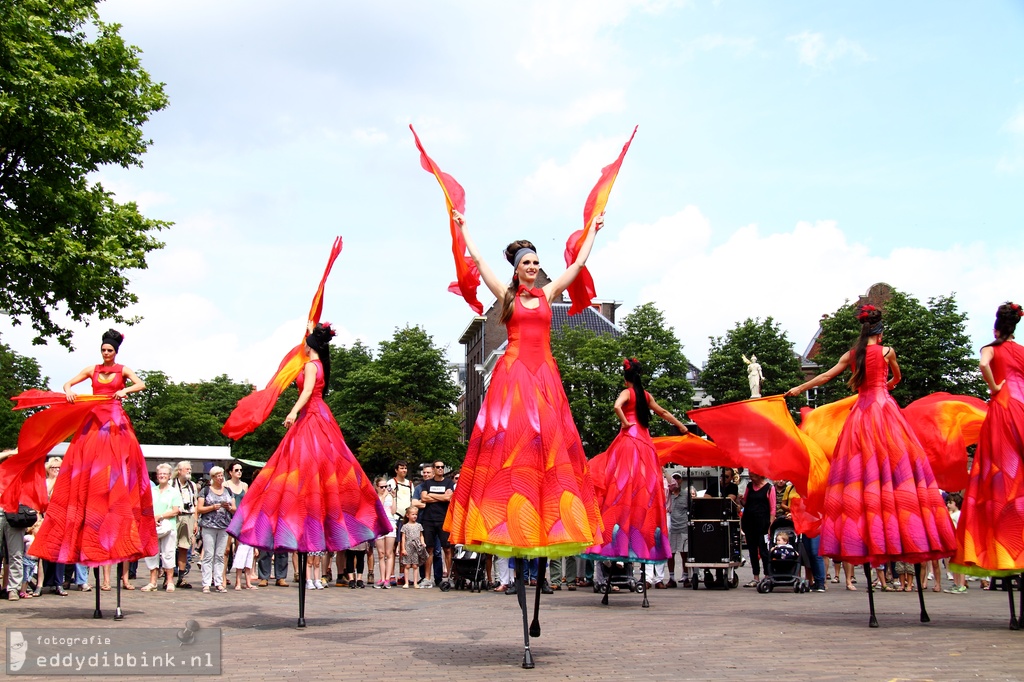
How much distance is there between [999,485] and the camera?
926cm

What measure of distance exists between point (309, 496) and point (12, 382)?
7446 centimetres

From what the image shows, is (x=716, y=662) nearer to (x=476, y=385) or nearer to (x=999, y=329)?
(x=999, y=329)

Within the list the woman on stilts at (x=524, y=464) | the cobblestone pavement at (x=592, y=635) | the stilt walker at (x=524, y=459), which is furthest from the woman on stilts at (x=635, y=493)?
the woman on stilts at (x=524, y=464)

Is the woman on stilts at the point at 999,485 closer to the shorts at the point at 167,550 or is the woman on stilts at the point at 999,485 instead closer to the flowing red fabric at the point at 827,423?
the flowing red fabric at the point at 827,423

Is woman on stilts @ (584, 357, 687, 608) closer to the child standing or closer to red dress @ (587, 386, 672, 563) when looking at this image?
red dress @ (587, 386, 672, 563)

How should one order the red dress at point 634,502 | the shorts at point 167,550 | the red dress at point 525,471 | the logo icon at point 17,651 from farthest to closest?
the shorts at point 167,550 < the red dress at point 634,502 < the red dress at point 525,471 < the logo icon at point 17,651

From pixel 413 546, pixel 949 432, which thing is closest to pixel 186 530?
pixel 413 546

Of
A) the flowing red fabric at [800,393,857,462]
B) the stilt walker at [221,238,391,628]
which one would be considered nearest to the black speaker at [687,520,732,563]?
the flowing red fabric at [800,393,857,462]

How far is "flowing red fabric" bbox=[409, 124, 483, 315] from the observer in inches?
313

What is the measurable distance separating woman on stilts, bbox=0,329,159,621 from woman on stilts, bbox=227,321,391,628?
155cm

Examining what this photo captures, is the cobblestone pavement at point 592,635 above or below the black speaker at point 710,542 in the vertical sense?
below

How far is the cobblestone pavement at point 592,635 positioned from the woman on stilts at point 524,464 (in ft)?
2.86

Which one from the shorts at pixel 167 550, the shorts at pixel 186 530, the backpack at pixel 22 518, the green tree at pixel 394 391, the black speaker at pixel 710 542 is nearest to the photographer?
the backpack at pixel 22 518

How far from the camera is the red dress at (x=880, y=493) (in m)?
9.26
